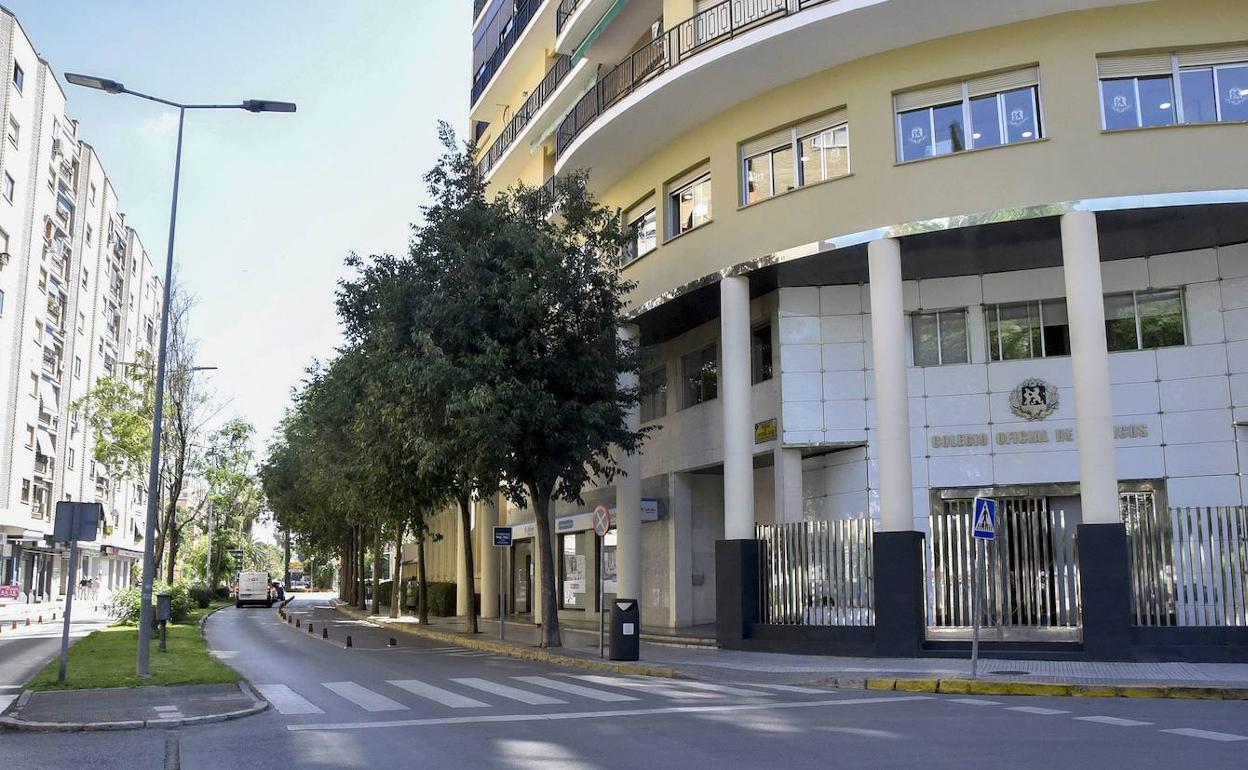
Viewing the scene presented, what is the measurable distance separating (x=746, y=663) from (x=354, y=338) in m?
12.3

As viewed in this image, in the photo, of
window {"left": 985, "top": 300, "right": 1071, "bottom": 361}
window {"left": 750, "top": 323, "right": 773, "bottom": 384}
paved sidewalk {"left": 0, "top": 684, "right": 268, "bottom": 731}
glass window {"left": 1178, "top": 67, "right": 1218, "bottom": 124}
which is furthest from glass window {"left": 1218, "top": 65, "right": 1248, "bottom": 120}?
paved sidewalk {"left": 0, "top": 684, "right": 268, "bottom": 731}

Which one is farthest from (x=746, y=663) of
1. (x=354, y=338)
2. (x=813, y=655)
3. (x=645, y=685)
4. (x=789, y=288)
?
(x=354, y=338)

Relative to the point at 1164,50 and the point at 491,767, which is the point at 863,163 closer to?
the point at 1164,50

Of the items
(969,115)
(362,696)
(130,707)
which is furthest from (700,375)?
(130,707)

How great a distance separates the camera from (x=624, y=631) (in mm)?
17938

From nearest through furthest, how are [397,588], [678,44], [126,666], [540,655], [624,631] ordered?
[126,666] → [624,631] → [540,655] → [678,44] → [397,588]

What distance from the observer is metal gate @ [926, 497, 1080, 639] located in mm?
17422

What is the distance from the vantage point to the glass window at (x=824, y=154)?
67.3 ft

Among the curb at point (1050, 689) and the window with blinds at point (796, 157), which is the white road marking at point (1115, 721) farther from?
the window with blinds at point (796, 157)

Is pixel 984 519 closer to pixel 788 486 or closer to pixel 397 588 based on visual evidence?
pixel 788 486

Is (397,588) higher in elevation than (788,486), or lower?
lower

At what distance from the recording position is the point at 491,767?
8062 millimetres

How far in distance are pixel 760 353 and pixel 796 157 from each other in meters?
4.56

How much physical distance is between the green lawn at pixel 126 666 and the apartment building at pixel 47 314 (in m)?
20.8
